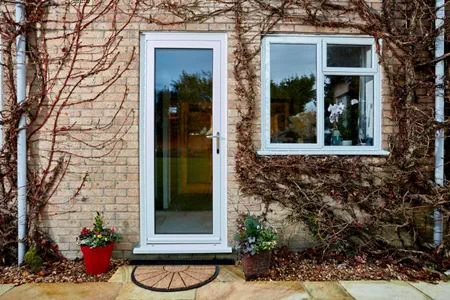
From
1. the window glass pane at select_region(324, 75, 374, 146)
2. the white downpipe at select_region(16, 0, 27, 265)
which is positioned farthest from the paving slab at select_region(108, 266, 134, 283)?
the window glass pane at select_region(324, 75, 374, 146)

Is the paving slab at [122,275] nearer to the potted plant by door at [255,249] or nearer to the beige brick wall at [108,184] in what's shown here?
the beige brick wall at [108,184]

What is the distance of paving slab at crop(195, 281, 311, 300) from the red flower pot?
3.85 ft

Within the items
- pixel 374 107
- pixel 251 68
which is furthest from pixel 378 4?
pixel 251 68

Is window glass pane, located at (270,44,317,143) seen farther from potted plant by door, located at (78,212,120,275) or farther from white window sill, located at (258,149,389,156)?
potted plant by door, located at (78,212,120,275)

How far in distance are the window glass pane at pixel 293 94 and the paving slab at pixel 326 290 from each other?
1.70 metres

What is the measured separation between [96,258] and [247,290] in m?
1.71

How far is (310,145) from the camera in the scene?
4492 mm

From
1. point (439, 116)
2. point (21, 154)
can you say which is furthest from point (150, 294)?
point (439, 116)

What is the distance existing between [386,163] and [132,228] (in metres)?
3.25

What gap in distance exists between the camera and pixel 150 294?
137 inches

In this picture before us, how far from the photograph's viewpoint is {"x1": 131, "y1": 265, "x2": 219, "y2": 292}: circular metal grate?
362 cm

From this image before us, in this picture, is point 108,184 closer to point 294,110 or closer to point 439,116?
point 294,110

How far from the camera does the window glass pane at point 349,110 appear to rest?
14.9 ft

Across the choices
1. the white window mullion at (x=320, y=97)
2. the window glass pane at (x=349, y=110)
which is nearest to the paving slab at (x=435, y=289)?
the window glass pane at (x=349, y=110)
